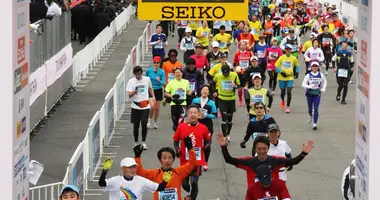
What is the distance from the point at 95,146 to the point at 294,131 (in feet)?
21.1

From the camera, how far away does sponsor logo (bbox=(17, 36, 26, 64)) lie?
8369 mm

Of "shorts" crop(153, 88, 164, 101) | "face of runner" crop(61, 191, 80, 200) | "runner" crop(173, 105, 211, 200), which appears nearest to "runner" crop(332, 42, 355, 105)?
"shorts" crop(153, 88, 164, 101)

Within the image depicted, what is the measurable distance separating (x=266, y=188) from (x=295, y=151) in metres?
9.59

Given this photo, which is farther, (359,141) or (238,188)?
(238,188)

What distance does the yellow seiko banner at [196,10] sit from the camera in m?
12.6

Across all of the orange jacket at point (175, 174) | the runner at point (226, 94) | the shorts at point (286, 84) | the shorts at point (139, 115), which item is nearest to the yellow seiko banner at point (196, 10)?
the orange jacket at point (175, 174)

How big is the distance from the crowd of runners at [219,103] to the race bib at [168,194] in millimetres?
12

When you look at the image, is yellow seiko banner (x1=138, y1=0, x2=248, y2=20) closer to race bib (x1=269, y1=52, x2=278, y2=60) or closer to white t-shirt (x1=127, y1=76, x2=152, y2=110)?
white t-shirt (x1=127, y1=76, x2=152, y2=110)

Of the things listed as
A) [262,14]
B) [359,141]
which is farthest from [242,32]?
[359,141]

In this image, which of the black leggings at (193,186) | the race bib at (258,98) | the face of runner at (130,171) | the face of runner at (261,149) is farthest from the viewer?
the race bib at (258,98)

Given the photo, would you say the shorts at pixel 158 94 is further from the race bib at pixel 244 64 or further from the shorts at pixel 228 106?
the race bib at pixel 244 64

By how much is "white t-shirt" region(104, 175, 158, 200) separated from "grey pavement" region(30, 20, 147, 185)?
19.4 feet

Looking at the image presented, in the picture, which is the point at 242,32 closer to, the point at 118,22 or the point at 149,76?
the point at 149,76

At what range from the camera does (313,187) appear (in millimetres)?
18562
